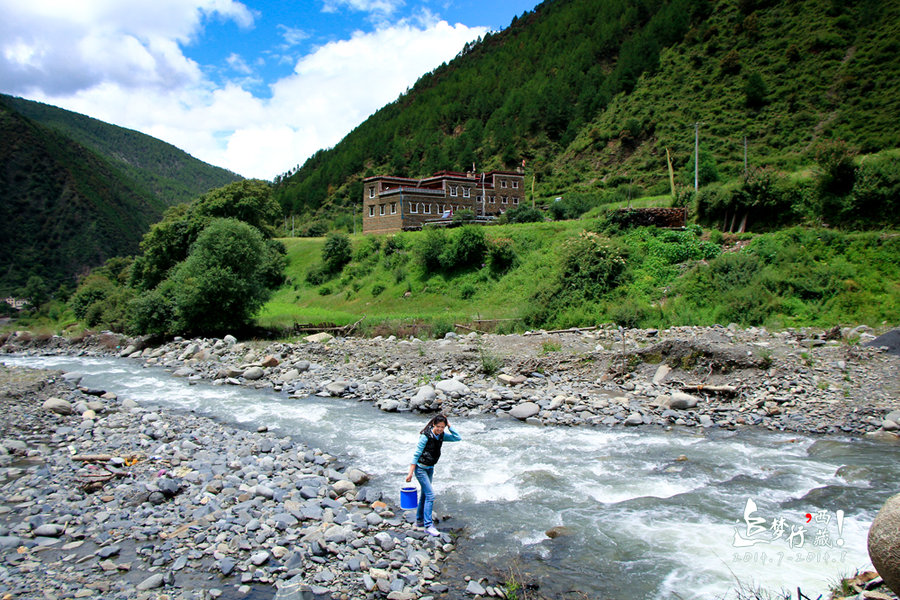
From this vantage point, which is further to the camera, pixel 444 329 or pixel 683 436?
pixel 444 329

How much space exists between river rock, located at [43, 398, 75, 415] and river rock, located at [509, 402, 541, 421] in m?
12.3

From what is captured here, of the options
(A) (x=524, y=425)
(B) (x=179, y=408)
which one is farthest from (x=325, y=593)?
(B) (x=179, y=408)

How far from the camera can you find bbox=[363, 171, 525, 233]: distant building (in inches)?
2094

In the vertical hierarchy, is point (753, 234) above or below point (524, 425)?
above

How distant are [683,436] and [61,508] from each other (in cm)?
1249

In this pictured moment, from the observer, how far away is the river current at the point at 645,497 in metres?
6.79

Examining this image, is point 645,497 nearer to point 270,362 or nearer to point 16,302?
point 270,362

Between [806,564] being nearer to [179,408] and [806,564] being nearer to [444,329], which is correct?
[179,408]

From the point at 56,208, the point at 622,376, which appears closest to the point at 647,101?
the point at 622,376

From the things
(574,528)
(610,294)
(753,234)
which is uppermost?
(753,234)

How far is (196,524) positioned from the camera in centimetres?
771

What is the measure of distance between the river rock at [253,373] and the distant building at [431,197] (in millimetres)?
31709

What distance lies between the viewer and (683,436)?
41.0 ft

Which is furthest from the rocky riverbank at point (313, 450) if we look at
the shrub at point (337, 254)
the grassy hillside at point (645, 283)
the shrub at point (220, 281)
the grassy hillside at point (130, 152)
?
the grassy hillside at point (130, 152)
